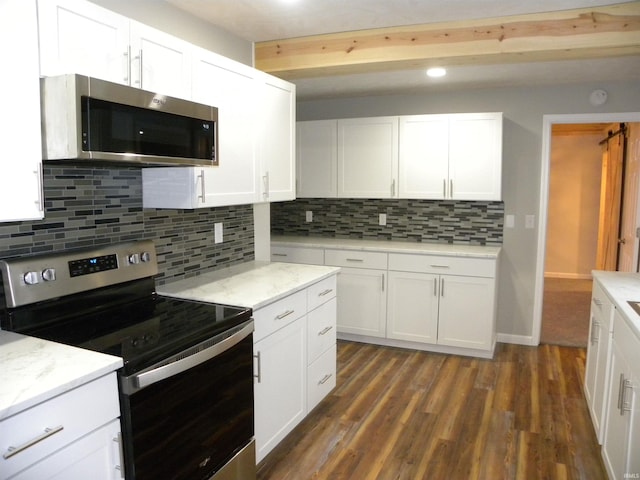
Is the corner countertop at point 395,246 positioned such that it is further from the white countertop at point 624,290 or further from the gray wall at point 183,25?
the gray wall at point 183,25

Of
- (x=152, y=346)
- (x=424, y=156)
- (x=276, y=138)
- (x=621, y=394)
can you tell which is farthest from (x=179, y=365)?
(x=424, y=156)

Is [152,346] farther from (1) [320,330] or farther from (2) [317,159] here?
(2) [317,159]

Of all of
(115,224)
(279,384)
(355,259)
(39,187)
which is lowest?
(279,384)

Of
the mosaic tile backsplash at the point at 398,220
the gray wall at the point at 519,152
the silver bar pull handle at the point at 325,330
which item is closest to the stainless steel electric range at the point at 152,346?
the silver bar pull handle at the point at 325,330

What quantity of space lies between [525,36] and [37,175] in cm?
244

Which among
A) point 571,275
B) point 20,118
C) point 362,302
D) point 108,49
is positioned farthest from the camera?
point 571,275

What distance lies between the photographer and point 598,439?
250cm

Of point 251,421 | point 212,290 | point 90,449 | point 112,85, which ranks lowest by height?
point 251,421

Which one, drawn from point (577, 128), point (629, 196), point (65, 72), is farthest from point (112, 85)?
point (577, 128)

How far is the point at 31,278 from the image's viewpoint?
1.75 meters

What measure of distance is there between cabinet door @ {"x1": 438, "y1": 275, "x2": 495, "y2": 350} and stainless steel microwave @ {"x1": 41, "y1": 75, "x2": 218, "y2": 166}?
254 cm

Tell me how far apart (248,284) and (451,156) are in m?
2.31

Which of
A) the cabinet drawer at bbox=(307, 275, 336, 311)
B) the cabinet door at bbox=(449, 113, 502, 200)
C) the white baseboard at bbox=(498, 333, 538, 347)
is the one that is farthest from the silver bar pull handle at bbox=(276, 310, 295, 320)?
the white baseboard at bbox=(498, 333, 538, 347)

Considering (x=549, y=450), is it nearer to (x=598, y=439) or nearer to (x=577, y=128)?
(x=598, y=439)
